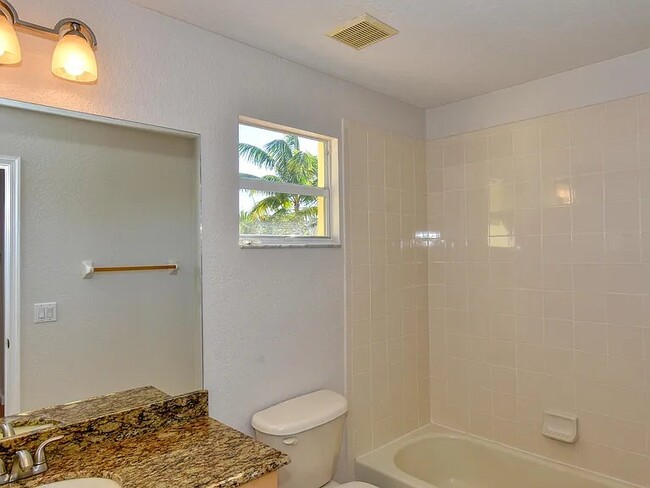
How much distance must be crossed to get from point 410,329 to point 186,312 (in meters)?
1.47

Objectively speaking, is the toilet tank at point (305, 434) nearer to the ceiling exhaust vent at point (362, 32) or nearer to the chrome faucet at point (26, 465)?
the chrome faucet at point (26, 465)

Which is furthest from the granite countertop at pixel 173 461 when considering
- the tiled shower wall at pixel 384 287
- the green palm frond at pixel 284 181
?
the tiled shower wall at pixel 384 287

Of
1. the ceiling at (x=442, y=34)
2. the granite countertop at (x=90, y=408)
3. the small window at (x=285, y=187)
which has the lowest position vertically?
the granite countertop at (x=90, y=408)

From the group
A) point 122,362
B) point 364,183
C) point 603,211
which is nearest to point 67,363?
point 122,362

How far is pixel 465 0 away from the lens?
1630 millimetres

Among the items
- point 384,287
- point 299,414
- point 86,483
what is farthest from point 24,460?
point 384,287

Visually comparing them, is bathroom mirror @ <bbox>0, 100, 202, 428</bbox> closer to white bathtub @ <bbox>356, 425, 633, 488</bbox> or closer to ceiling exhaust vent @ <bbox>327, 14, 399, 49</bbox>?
ceiling exhaust vent @ <bbox>327, 14, 399, 49</bbox>

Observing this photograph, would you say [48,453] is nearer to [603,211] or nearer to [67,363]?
[67,363]

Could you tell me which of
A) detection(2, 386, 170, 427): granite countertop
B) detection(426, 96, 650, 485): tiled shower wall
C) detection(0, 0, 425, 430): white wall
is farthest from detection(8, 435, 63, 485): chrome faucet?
detection(426, 96, 650, 485): tiled shower wall

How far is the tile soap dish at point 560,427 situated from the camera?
228 centimetres

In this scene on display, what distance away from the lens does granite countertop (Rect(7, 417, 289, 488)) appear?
1.23 m

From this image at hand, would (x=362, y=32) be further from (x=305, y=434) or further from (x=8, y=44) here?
(x=305, y=434)

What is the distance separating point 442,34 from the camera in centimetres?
189

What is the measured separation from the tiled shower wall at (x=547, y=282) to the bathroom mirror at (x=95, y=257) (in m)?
1.64
